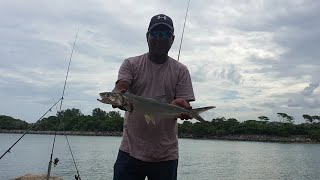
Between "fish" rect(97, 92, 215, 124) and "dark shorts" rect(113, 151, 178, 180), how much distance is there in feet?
1.91

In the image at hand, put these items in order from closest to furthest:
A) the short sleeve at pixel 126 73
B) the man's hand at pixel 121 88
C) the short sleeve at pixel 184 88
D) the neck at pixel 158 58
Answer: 1. the man's hand at pixel 121 88
2. the short sleeve at pixel 126 73
3. the neck at pixel 158 58
4. the short sleeve at pixel 184 88

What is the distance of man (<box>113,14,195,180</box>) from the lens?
5.04 metres

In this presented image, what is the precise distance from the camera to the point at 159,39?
506 centimetres

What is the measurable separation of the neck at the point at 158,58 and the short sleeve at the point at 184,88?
282 mm

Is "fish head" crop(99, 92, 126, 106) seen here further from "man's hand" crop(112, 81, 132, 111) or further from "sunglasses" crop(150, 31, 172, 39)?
"sunglasses" crop(150, 31, 172, 39)

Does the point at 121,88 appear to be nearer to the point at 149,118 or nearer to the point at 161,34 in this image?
the point at 149,118

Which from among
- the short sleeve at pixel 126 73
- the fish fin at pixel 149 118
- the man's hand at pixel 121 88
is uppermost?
the short sleeve at pixel 126 73

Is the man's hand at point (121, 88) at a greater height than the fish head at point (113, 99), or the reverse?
the man's hand at point (121, 88)

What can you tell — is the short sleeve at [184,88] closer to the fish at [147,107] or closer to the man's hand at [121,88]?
the fish at [147,107]

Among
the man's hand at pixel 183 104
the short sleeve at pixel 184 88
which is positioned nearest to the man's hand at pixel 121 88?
the man's hand at pixel 183 104

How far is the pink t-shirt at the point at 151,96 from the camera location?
5.03m

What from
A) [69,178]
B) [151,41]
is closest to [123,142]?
[151,41]

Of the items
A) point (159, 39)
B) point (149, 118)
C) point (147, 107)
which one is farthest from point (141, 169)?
point (159, 39)

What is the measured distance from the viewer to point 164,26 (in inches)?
199
